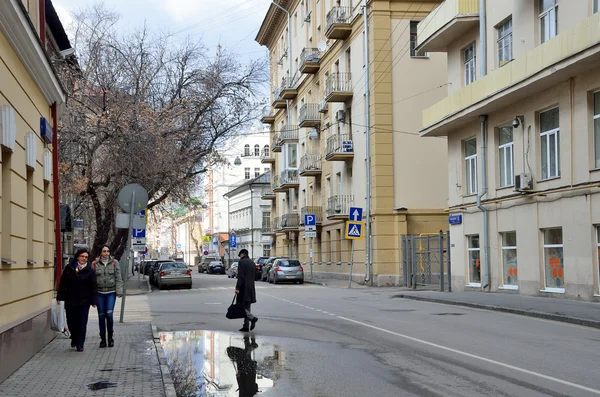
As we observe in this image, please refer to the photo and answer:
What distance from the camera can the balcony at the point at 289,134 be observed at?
5269 cm

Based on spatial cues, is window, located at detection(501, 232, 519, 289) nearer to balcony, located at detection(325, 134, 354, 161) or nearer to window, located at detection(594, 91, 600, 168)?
window, located at detection(594, 91, 600, 168)

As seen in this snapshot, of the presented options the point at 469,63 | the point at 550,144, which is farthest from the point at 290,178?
the point at 550,144

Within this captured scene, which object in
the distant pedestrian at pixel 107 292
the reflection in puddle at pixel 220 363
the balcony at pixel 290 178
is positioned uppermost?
the balcony at pixel 290 178

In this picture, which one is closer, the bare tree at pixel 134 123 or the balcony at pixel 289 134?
the bare tree at pixel 134 123

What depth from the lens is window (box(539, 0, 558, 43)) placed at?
21625 mm

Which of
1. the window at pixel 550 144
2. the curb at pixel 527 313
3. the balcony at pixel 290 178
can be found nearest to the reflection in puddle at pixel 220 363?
the curb at pixel 527 313

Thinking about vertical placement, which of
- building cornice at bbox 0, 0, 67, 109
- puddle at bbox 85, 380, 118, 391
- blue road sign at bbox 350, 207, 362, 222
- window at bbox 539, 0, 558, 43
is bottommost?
puddle at bbox 85, 380, 118, 391

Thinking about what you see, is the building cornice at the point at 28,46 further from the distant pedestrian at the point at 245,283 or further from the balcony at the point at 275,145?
the balcony at the point at 275,145

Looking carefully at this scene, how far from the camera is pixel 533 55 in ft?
69.4

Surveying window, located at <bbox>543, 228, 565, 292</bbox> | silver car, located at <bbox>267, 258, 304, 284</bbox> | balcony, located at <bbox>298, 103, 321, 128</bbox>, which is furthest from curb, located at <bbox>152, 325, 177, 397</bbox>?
balcony, located at <bbox>298, 103, 321, 128</bbox>

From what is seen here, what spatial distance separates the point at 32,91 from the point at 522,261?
16597mm

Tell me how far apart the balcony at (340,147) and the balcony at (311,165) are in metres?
5.22

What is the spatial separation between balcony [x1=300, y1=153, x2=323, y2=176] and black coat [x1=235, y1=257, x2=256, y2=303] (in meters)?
30.7

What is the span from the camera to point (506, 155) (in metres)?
25.0
